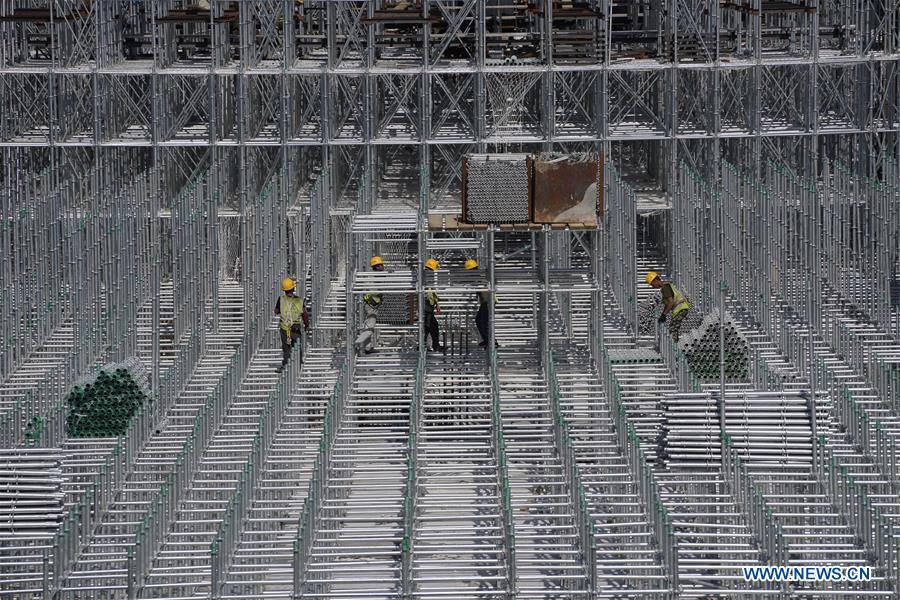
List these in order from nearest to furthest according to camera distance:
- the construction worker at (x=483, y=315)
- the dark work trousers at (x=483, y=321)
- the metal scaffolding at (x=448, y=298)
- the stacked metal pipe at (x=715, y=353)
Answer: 1. the metal scaffolding at (x=448, y=298)
2. the stacked metal pipe at (x=715, y=353)
3. the construction worker at (x=483, y=315)
4. the dark work trousers at (x=483, y=321)

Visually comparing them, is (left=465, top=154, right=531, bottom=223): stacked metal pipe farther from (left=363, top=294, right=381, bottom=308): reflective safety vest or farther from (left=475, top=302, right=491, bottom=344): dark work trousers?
(left=363, top=294, right=381, bottom=308): reflective safety vest

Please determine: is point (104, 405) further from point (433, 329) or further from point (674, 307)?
point (674, 307)

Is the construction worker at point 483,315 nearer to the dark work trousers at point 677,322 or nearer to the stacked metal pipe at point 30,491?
the dark work trousers at point 677,322

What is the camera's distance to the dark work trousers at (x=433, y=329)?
1599 inches

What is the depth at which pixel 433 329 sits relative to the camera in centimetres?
4066

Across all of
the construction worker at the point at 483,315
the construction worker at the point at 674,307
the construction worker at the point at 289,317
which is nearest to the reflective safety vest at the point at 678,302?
the construction worker at the point at 674,307

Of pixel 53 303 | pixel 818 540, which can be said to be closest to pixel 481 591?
pixel 818 540

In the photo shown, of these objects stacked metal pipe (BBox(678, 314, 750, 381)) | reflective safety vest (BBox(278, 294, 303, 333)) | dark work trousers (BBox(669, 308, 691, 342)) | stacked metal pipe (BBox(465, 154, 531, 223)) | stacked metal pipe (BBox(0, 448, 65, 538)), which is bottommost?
stacked metal pipe (BBox(0, 448, 65, 538))

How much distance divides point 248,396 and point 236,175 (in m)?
12.5

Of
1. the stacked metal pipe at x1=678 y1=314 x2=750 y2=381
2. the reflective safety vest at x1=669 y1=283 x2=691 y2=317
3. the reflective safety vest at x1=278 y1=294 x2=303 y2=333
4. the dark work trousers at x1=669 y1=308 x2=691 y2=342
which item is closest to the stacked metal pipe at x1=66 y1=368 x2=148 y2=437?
the reflective safety vest at x1=278 y1=294 x2=303 y2=333

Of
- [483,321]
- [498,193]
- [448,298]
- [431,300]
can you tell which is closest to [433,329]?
[431,300]

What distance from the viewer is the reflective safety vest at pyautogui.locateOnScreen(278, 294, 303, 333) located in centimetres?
4031

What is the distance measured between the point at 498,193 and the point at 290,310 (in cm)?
405

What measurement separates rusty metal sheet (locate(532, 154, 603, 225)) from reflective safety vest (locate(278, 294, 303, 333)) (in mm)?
4313
